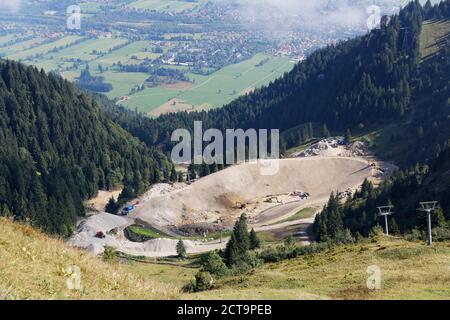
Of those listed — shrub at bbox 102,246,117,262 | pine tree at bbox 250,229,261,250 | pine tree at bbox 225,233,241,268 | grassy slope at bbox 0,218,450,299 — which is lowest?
pine tree at bbox 250,229,261,250

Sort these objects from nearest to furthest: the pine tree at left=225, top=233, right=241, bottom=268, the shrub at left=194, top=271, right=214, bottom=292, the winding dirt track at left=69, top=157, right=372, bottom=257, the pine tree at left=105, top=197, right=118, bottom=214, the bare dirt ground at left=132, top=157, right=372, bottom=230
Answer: the shrub at left=194, top=271, right=214, bottom=292 → the pine tree at left=225, top=233, right=241, bottom=268 → the winding dirt track at left=69, top=157, right=372, bottom=257 → the bare dirt ground at left=132, top=157, right=372, bottom=230 → the pine tree at left=105, top=197, right=118, bottom=214

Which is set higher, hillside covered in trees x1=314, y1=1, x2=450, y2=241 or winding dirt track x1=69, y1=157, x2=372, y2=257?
hillside covered in trees x1=314, y1=1, x2=450, y2=241

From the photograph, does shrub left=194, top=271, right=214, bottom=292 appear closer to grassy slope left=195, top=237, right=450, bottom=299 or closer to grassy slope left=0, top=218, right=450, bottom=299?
grassy slope left=195, top=237, right=450, bottom=299

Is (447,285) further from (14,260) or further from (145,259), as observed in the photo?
(145,259)

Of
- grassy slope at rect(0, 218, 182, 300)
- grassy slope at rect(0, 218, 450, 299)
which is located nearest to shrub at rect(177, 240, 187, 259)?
grassy slope at rect(0, 218, 450, 299)

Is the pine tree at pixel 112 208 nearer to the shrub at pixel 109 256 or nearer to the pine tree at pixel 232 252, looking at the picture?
the pine tree at pixel 232 252

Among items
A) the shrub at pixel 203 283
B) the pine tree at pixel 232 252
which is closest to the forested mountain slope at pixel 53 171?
the pine tree at pixel 232 252

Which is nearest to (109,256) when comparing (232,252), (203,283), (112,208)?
(203,283)
